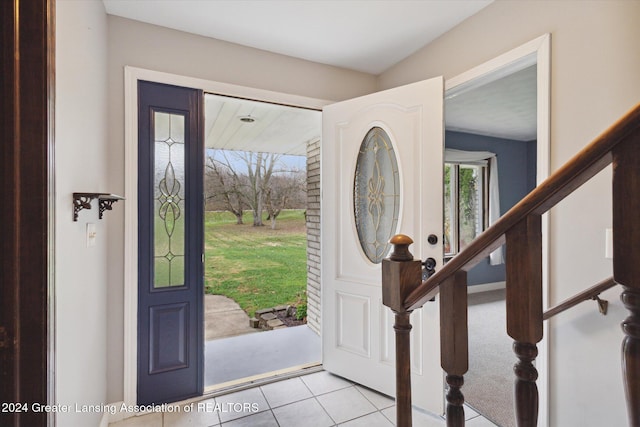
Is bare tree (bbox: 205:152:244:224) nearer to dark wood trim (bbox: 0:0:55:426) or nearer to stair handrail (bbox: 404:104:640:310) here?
dark wood trim (bbox: 0:0:55:426)

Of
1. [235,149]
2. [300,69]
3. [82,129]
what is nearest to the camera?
[82,129]

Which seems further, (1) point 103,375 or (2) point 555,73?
(1) point 103,375

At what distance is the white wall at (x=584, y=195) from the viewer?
132 cm

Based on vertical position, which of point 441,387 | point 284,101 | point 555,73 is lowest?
point 441,387

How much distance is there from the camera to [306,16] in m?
1.92

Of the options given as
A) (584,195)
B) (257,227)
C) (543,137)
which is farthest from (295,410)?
(257,227)

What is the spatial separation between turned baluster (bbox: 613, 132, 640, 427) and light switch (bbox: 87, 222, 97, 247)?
1830mm

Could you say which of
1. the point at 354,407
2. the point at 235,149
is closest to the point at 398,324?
the point at 354,407

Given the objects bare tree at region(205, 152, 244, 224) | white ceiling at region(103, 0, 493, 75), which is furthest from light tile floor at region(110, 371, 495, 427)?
bare tree at region(205, 152, 244, 224)

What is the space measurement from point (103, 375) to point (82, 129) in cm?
142

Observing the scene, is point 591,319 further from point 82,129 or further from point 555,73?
point 82,129

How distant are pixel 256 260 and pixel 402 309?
424 cm

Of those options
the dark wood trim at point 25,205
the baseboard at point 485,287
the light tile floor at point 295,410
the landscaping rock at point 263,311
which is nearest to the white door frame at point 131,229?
the light tile floor at point 295,410

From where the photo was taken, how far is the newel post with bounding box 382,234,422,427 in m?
0.85
